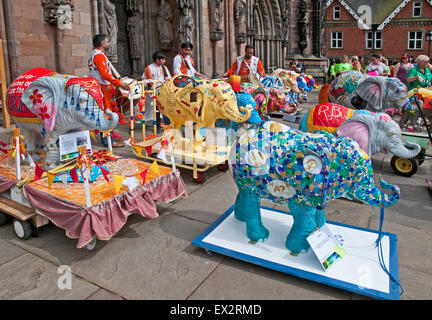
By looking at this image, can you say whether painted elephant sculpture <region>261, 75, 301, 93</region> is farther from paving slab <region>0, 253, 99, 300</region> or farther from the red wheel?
paving slab <region>0, 253, 99, 300</region>

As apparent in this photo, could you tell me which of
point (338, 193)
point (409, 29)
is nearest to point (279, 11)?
point (338, 193)

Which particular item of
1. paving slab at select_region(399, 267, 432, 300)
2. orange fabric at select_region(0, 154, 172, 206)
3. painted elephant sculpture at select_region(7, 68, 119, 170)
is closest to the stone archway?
painted elephant sculpture at select_region(7, 68, 119, 170)

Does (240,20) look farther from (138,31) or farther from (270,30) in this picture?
(270,30)

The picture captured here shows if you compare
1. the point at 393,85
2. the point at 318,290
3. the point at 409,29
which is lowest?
the point at 318,290

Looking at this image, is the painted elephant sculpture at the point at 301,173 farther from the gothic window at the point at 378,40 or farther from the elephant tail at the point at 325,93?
the gothic window at the point at 378,40

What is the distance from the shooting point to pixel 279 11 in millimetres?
18312

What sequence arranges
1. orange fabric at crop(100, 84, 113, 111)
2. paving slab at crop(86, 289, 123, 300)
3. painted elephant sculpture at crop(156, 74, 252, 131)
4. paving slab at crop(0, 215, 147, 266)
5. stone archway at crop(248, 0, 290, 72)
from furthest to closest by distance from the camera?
stone archway at crop(248, 0, 290, 72) < orange fabric at crop(100, 84, 113, 111) < painted elephant sculpture at crop(156, 74, 252, 131) < paving slab at crop(0, 215, 147, 266) < paving slab at crop(86, 289, 123, 300)

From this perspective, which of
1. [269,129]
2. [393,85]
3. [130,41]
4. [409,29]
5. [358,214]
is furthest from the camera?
[409,29]

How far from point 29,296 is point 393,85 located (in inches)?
238

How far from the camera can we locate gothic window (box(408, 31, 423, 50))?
3362 cm

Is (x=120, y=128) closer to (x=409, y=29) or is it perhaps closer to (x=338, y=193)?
(x=338, y=193)

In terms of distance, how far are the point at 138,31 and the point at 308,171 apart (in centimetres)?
941

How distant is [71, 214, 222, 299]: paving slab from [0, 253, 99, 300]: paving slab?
15cm

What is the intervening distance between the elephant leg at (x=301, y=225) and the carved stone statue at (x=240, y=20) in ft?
38.4
